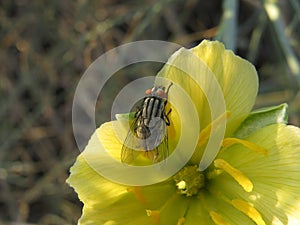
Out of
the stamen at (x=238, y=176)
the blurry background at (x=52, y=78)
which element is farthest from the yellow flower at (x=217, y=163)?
the blurry background at (x=52, y=78)

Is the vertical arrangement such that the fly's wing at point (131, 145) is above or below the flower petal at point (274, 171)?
above

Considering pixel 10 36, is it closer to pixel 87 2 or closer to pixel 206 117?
pixel 87 2

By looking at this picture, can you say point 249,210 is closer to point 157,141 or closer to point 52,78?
point 157,141

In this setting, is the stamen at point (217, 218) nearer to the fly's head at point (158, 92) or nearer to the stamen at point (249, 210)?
the stamen at point (249, 210)

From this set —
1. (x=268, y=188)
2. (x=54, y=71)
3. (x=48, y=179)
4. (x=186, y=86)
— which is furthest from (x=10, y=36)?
(x=268, y=188)

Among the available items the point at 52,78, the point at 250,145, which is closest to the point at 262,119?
the point at 250,145
